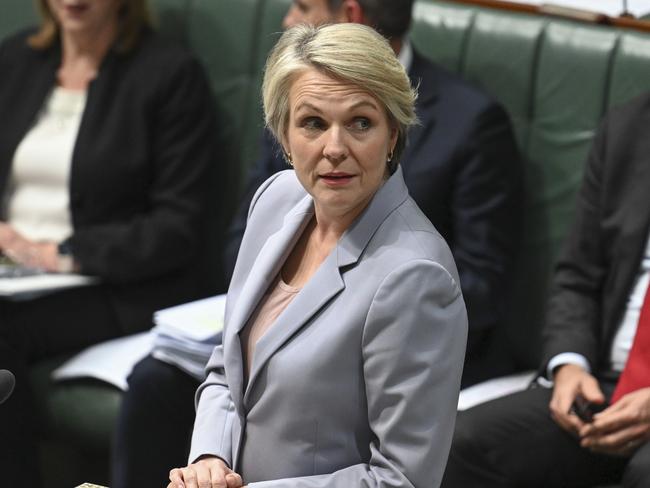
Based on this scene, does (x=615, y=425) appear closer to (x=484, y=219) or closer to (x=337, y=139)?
(x=484, y=219)

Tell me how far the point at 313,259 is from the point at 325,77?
0.31m

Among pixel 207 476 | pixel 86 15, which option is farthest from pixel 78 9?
pixel 207 476

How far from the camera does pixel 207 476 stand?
189 cm

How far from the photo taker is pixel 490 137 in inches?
115

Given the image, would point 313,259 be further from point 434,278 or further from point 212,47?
point 212,47

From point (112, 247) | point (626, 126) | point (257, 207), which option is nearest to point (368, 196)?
point (257, 207)

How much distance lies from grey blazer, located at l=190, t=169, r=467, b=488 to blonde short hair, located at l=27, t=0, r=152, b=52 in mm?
1648

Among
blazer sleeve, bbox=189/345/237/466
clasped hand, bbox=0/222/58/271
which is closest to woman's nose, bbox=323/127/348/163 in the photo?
blazer sleeve, bbox=189/345/237/466

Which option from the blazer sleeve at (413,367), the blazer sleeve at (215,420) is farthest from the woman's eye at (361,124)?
the blazer sleeve at (215,420)

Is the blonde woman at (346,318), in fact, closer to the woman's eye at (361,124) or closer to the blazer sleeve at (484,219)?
the woman's eye at (361,124)

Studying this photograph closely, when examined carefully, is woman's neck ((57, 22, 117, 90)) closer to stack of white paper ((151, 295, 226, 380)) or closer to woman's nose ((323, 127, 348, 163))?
stack of white paper ((151, 295, 226, 380))

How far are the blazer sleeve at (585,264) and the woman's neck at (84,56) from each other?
142 cm

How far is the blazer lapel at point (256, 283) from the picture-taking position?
1938mm

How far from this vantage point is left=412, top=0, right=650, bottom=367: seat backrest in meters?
2.99
